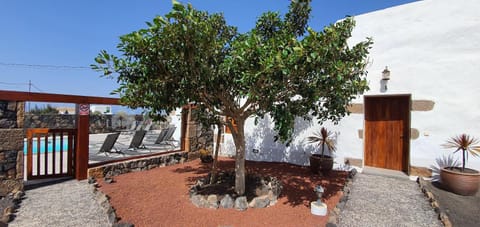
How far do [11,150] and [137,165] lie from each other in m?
2.46

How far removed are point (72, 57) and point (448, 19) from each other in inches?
994

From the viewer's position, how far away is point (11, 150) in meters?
3.92

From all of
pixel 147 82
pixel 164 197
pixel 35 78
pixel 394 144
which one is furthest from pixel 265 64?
pixel 35 78

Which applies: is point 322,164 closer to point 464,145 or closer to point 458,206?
point 458,206

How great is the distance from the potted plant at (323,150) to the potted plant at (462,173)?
217cm

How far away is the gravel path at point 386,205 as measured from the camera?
3244 millimetres

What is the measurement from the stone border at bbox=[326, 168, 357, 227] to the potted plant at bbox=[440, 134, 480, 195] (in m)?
1.68

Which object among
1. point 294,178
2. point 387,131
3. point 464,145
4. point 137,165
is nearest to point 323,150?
point 294,178

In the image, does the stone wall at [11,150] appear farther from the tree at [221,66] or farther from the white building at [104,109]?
the white building at [104,109]

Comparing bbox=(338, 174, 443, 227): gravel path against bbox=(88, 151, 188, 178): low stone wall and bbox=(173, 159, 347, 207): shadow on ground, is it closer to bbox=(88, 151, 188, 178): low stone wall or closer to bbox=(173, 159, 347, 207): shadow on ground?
bbox=(173, 159, 347, 207): shadow on ground

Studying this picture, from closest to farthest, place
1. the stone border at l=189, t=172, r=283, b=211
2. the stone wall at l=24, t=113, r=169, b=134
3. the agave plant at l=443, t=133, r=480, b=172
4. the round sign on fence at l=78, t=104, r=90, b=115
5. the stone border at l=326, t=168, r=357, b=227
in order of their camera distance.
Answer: the stone border at l=326, t=168, r=357, b=227 → the stone border at l=189, t=172, r=283, b=211 → the agave plant at l=443, t=133, r=480, b=172 → the round sign on fence at l=78, t=104, r=90, b=115 → the stone wall at l=24, t=113, r=169, b=134

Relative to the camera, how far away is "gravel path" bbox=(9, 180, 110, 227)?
10.2 ft

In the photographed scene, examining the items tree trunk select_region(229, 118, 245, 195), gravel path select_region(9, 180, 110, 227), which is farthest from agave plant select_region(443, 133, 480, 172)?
gravel path select_region(9, 180, 110, 227)

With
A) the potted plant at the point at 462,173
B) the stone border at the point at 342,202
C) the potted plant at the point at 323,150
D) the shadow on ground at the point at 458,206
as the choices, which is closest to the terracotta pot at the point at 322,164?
the potted plant at the point at 323,150
